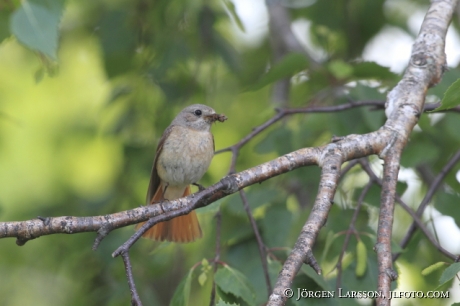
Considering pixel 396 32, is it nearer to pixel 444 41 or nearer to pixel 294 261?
pixel 444 41

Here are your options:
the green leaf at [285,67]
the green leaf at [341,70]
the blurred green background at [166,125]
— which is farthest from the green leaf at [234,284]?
the green leaf at [341,70]

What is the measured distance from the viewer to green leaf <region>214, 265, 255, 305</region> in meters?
2.72

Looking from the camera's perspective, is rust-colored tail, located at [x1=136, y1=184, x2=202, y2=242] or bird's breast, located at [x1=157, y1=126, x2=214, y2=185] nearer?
rust-colored tail, located at [x1=136, y1=184, x2=202, y2=242]

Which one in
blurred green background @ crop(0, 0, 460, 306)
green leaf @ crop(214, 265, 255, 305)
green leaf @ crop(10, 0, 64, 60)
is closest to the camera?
green leaf @ crop(10, 0, 64, 60)

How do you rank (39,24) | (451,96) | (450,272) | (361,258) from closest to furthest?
(450,272)
(451,96)
(39,24)
(361,258)

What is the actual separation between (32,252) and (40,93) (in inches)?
80.0

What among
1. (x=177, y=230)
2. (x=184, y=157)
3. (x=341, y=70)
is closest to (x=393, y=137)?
(x=341, y=70)

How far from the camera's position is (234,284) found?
9.01ft

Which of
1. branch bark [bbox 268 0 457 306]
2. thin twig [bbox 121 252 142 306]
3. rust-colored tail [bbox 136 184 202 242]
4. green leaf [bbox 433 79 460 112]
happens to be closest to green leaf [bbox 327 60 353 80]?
branch bark [bbox 268 0 457 306]

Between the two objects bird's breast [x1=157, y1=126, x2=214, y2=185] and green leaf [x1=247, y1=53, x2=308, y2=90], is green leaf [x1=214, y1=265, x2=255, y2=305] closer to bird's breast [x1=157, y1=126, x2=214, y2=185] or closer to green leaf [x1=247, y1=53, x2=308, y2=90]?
green leaf [x1=247, y1=53, x2=308, y2=90]

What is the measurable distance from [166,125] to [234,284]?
2.74 meters

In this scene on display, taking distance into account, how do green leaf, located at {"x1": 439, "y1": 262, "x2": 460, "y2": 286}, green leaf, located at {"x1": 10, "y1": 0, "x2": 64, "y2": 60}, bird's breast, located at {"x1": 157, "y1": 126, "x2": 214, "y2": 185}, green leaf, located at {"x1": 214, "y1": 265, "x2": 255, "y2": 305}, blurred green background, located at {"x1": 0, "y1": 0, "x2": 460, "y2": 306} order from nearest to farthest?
green leaf, located at {"x1": 439, "y1": 262, "x2": 460, "y2": 286}
green leaf, located at {"x1": 10, "y1": 0, "x2": 64, "y2": 60}
green leaf, located at {"x1": 214, "y1": 265, "x2": 255, "y2": 305}
blurred green background, located at {"x1": 0, "y1": 0, "x2": 460, "y2": 306}
bird's breast, located at {"x1": 157, "y1": 126, "x2": 214, "y2": 185}

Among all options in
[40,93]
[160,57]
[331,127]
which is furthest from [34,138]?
[331,127]

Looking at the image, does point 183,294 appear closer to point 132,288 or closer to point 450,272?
point 132,288
